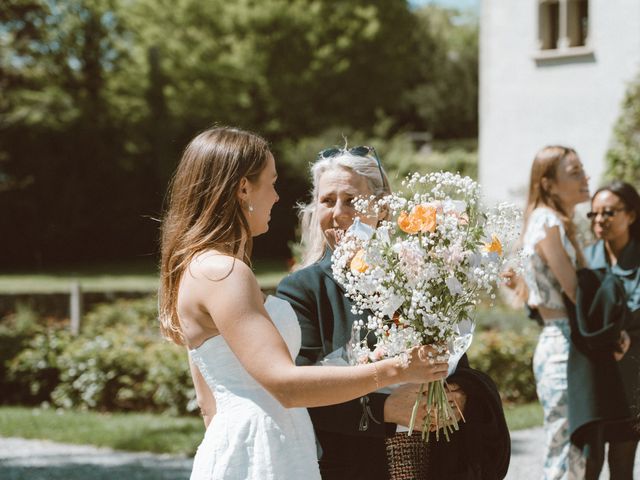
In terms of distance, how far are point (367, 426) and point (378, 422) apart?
0.04 meters

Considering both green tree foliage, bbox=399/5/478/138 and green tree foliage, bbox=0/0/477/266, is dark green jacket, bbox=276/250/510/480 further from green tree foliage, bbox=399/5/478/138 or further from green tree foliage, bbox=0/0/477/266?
green tree foliage, bbox=399/5/478/138

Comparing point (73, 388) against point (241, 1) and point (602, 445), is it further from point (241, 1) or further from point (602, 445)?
point (241, 1)

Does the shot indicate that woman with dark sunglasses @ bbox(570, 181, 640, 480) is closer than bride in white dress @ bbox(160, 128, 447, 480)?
No

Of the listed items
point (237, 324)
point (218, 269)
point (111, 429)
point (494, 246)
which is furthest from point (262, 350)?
point (111, 429)

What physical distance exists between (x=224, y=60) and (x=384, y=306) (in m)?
34.8

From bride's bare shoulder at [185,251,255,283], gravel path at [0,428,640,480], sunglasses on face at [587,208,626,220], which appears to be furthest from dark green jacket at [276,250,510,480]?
gravel path at [0,428,640,480]

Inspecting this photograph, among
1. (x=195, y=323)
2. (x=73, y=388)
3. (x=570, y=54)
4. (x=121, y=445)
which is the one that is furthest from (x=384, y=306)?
(x=570, y=54)

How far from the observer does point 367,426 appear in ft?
9.78

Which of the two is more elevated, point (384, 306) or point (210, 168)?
point (210, 168)

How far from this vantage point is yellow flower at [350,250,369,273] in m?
2.71

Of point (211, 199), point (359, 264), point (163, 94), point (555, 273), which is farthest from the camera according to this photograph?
point (163, 94)

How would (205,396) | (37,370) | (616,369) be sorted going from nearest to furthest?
(205,396), (616,369), (37,370)

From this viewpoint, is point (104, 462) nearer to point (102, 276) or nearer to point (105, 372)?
point (105, 372)

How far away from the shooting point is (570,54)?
58.5 feet
